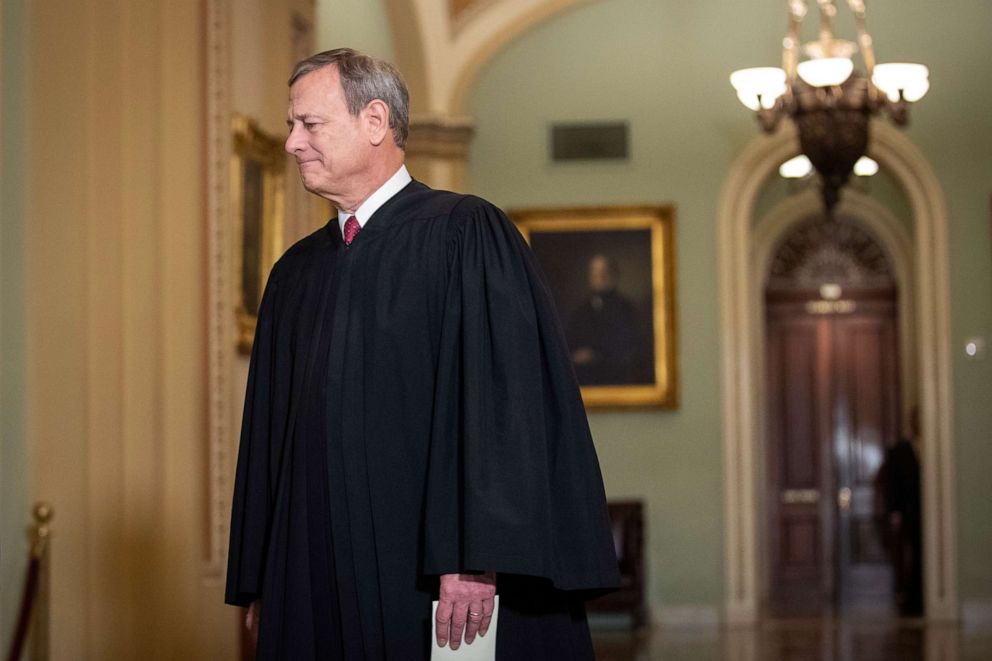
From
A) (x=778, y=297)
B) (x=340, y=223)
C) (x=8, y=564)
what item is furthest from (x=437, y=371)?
(x=778, y=297)

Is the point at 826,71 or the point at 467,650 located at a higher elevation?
the point at 826,71

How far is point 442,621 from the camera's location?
106 inches

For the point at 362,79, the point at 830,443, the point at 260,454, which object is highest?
the point at 362,79

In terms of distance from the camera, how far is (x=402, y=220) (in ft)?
9.76

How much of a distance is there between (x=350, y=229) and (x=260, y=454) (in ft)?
1.74

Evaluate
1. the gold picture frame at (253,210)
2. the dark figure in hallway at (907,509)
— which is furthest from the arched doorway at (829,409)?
the gold picture frame at (253,210)

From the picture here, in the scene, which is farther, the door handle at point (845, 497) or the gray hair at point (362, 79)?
the door handle at point (845, 497)

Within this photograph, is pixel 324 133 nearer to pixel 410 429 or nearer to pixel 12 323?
pixel 410 429

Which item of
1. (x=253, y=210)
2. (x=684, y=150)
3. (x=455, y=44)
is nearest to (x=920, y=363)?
(x=684, y=150)

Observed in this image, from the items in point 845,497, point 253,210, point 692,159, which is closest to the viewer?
point 253,210

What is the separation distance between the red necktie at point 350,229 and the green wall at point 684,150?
32.4 feet

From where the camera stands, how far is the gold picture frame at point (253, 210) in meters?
7.04

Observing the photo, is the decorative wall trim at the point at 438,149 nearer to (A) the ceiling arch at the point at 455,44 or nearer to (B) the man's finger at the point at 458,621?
(A) the ceiling arch at the point at 455,44

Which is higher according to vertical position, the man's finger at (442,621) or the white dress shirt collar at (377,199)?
the white dress shirt collar at (377,199)
